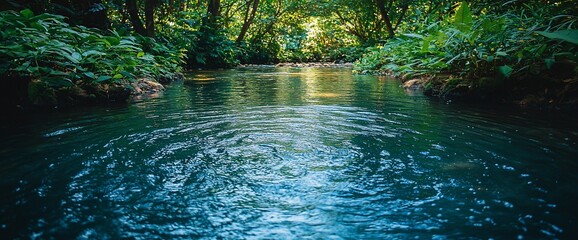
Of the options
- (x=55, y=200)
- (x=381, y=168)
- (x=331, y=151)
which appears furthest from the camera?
(x=331, y=151)

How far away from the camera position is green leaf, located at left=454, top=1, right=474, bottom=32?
4.85m

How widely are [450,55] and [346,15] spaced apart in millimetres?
17156

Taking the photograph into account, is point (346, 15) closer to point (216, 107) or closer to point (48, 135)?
point (216, 107)

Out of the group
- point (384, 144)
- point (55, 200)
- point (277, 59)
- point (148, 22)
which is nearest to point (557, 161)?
point (384, 144)

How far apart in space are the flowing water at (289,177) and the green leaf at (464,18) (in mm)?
1740

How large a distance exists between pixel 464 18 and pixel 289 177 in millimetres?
4137

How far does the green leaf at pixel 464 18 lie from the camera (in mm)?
4849

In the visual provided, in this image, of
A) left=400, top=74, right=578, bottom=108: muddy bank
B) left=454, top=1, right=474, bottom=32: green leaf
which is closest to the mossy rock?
left=400, top=74, right=578, bottom=108: muddy bank

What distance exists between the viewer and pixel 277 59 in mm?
20891

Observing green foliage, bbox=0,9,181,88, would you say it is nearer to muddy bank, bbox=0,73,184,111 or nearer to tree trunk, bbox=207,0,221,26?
muddy bank, bbox=0,73,184,111

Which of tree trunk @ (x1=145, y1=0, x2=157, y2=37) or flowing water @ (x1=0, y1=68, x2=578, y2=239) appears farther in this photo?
tree trunk @ (x1=145, y1=0, x2=157, y2=37)

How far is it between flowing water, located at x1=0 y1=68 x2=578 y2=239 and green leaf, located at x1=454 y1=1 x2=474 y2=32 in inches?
68.5

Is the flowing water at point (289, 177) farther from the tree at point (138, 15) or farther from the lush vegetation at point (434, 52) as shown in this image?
the tree at point (138, 15)

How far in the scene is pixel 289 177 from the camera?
6.30 feet
